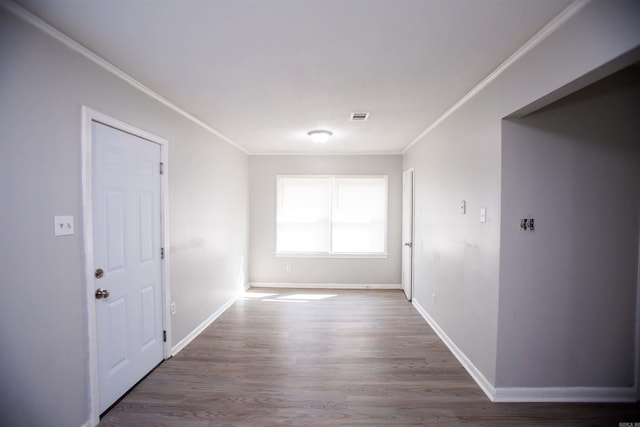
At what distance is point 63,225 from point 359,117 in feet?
8.85

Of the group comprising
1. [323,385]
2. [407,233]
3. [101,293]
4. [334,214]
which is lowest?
[323,385]

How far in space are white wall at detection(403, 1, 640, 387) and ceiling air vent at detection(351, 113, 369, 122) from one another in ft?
2.88

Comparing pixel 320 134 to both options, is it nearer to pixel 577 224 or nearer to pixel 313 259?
pixel 313 259

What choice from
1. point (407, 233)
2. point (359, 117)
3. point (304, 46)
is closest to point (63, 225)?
point (304, 46)

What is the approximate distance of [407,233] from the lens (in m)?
4.67

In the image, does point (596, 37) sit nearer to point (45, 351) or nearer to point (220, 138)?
point (45, 351)

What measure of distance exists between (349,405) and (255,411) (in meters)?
0.70

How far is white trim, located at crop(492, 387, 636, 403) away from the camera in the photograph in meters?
2.06

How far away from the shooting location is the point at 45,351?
154 cm

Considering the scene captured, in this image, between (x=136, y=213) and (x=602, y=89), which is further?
(x=136, y=213)

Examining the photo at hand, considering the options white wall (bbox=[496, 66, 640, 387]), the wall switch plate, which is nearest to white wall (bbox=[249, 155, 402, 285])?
white wall (bbox=[496, 66, 640, 387])

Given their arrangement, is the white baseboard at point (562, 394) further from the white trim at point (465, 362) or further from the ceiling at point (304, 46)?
the ceiling at point (304, 46)

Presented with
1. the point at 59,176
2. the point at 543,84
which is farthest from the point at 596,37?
the point at 59,176

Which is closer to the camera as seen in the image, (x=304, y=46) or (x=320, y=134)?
(x=304, y=46)
